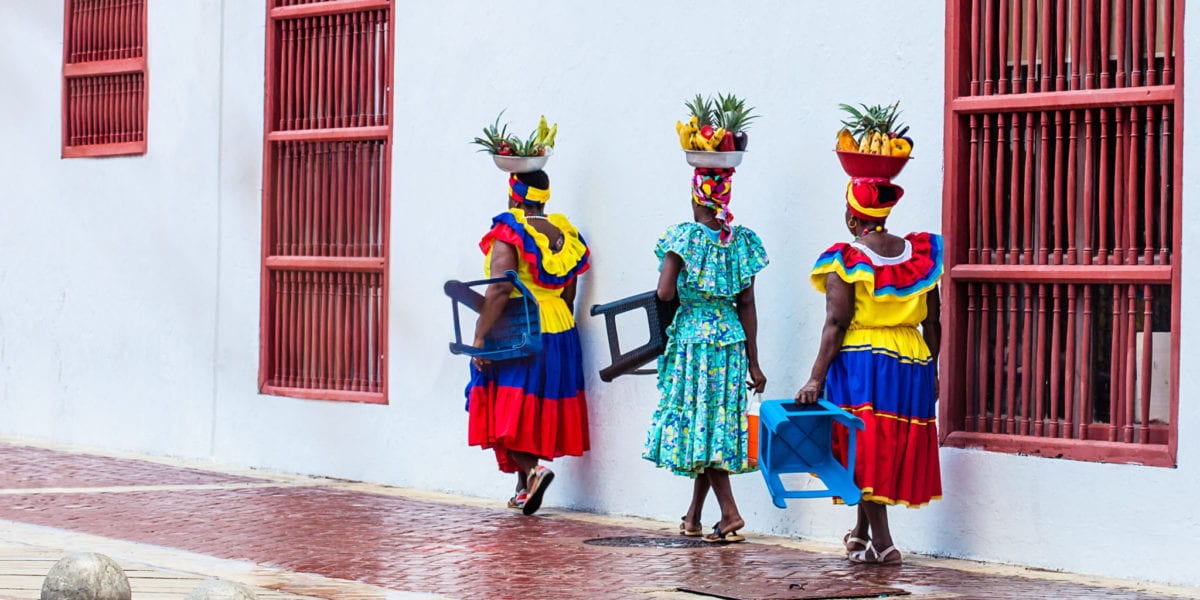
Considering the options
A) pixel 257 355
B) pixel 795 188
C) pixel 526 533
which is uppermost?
pixel 795 188

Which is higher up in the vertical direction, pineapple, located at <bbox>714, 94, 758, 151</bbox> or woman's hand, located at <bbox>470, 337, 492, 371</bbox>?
pineapple, located at <bbox>714, 94, 758, 151</bbox>

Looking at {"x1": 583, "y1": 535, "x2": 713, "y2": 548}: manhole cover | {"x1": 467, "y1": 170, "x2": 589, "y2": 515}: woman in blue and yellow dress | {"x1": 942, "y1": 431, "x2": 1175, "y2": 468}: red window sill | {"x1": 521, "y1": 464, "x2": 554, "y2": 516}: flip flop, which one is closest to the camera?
{"x1": 942, "y1": 431, "x2": 1175, "y2": 468}: red window sill

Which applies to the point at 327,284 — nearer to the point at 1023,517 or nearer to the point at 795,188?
the point at 795,188

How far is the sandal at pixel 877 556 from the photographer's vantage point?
27.5ft

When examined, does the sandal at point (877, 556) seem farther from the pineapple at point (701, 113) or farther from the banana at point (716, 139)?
the pineapple at point (701, 113)

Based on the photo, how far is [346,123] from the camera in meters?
12.1

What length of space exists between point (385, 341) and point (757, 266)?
11.0 ft

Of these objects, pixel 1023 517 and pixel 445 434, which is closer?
pixel 1023 517

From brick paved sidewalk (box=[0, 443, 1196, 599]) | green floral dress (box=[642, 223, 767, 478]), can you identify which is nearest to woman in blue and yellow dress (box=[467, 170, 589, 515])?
brick paved sidewalk (box=[0, 443, 1196, 599])

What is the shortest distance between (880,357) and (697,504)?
1.52 meters

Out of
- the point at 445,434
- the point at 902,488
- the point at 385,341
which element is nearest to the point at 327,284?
the point at 385,341

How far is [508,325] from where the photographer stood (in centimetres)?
1020

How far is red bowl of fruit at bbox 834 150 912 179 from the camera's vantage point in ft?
27.6

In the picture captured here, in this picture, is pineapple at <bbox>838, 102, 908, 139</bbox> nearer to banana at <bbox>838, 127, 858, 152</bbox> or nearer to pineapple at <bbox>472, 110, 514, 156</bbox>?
banana at <bbox>838, 127, 858, 152</bbox>
